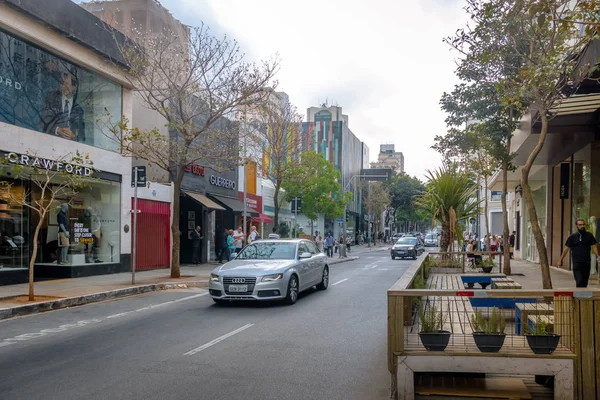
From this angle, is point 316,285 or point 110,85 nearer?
point 316,285

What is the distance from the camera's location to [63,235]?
17.5 meters

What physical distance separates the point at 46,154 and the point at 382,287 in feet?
34.8

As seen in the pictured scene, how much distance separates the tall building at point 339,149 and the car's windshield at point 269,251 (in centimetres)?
4212

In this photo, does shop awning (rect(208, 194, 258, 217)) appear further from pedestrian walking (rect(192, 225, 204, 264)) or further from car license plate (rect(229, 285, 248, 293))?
car license plate (rect(229, 285, 248, 293))

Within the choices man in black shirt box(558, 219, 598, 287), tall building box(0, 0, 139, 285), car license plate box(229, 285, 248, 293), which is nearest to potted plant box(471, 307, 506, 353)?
car license plate box(229, 285, 248, 293)

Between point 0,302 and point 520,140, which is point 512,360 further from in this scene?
point 520,140

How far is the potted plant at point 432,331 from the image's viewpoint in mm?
5250

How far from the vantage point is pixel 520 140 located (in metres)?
17.6

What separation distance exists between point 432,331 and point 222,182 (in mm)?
23834

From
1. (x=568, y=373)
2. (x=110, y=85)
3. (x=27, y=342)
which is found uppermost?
(x=110, y=85)

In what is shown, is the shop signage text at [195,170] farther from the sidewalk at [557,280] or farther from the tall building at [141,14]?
the sidewalk at [557,280]

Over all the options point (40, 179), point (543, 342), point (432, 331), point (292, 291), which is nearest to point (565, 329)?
point (543, 342)

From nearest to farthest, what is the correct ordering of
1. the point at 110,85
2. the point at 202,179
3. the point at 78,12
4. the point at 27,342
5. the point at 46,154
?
1. the point at 27,342
2. the point at 46,154
3. the point at 78,12
4. the point at 110,85
5. the point at 202,179

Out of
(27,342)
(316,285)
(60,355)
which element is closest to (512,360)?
(60,355)
